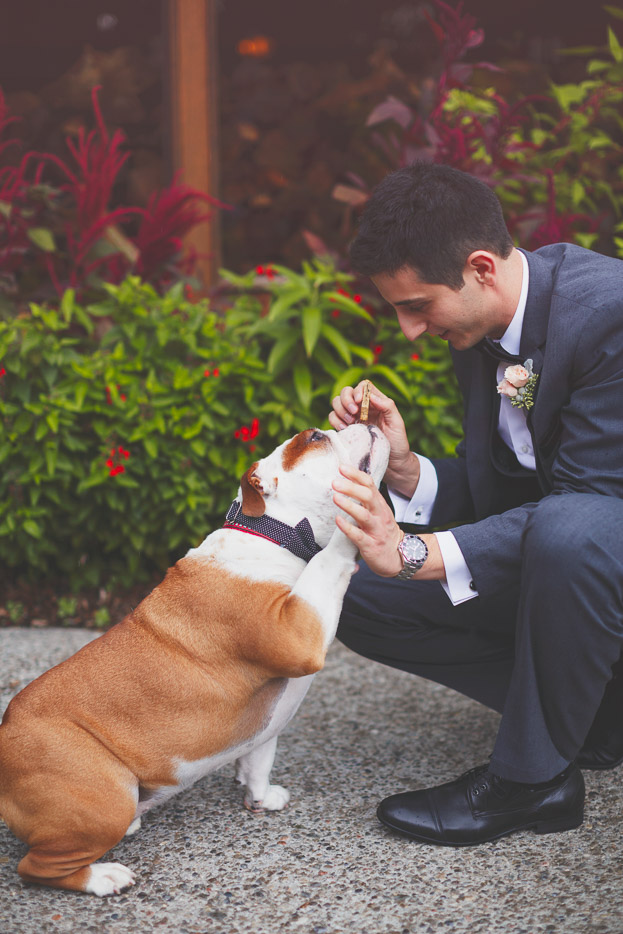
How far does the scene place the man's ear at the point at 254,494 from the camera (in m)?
2.62

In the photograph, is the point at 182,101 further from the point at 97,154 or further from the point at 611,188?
the point at 611,188

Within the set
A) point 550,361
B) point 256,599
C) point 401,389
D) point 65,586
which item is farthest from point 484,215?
point 65,586

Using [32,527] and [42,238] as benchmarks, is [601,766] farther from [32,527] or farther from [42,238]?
[42,238]

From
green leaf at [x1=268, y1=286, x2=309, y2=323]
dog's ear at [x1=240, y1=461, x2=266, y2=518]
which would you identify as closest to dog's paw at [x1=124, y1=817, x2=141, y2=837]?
dog's ear at [x1=240, y1=461, x2=266, y2=518]

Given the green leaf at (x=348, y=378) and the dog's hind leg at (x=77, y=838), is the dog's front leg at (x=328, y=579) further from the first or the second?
the green leaf at (x=348, y=378)

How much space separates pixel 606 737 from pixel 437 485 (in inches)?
39.7

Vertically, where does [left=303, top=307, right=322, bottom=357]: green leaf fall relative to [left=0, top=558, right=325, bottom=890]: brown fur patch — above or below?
above

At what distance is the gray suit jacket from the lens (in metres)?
2.59

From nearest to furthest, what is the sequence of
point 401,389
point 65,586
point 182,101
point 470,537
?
1. point 470,537
2. point 401,389
3. point 65,586
4. point 182,101

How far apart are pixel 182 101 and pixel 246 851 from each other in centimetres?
470

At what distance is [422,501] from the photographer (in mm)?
3236

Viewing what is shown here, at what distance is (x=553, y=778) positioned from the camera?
2656mm

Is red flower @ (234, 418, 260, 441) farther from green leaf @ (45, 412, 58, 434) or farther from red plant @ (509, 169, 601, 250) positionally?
red plant @ (509, 169, 601, 250)

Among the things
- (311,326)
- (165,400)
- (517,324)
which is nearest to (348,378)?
(311,326)
